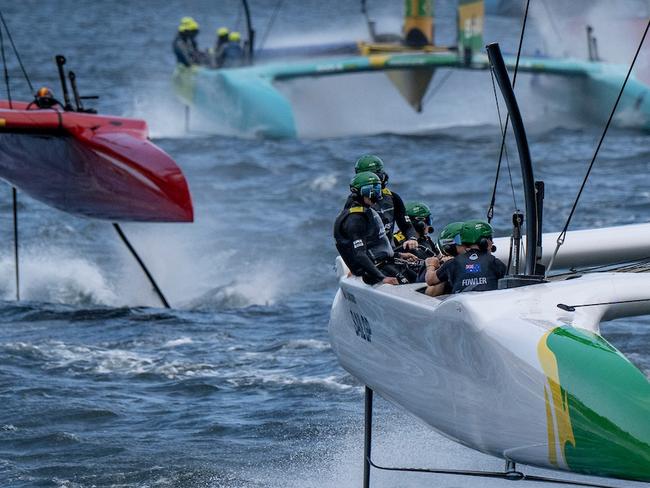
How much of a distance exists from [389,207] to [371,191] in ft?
2.68

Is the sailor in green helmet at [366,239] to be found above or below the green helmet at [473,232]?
below

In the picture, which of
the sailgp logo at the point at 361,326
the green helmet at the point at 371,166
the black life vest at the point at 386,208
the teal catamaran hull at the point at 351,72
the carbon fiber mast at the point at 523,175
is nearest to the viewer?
the carbon fiber mast at the point at 523,175

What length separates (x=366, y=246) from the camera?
7.39 meters

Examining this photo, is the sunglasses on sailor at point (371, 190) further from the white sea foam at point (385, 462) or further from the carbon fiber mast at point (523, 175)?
the white sea foam at point (385, 462)

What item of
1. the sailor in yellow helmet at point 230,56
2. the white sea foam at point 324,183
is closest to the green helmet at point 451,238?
the white sea foam at point 324,183

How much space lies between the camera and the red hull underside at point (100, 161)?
1281cm

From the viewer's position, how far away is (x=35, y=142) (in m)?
13.1

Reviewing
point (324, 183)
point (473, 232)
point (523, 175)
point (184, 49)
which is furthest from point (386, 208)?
point (184, 49)

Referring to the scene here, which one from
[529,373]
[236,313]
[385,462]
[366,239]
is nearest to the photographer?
[529,373]

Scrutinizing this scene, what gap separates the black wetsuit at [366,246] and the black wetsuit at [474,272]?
711 mm

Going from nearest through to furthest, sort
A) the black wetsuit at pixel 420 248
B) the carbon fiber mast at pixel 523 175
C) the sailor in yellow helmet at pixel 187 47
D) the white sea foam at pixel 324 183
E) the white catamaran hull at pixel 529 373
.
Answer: the white catamaran hull at pixel 529 373, the carbon fiber mast at pixel 523 175, the black wetsuit at pixel 420 248, the white sea foam at pixel 324 183, the sailor in yellow helmet at pixel 187 47

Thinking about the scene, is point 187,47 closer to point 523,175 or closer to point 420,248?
point 420,248

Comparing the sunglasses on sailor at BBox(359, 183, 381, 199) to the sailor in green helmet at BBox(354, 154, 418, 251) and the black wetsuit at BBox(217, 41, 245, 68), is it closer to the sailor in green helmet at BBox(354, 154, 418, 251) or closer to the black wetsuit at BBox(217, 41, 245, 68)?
the sailor in green helmet at BBox(354, 154, 418, 251)

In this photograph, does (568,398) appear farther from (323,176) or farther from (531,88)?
(531,88)
